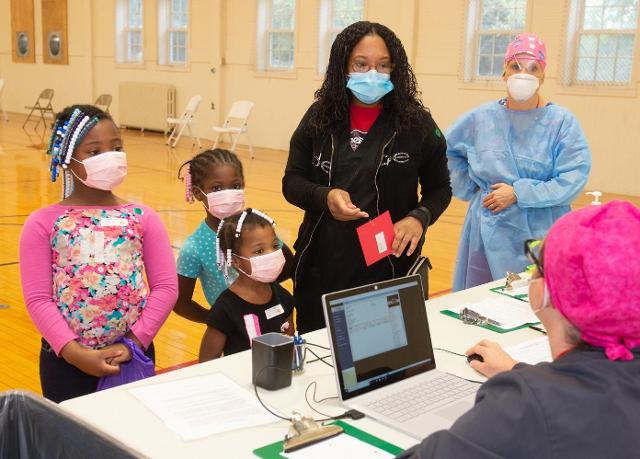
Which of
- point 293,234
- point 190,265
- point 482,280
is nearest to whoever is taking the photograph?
point 190,265

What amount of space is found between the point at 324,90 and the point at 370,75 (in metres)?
0.20

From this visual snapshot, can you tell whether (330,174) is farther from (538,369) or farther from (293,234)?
(293,234)

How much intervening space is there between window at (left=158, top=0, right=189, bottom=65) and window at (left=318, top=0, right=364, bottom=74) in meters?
3.47

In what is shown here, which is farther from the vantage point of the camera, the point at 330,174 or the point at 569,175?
the point at 569,175

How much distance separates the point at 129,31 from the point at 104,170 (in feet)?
47.5

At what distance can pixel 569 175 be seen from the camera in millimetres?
3090

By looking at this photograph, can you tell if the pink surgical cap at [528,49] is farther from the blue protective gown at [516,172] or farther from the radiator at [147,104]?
the radiator at [147,104]

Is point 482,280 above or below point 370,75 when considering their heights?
below

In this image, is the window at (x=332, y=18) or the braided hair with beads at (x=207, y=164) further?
the window at (x=332, y=18)

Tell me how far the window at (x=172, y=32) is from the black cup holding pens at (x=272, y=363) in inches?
524

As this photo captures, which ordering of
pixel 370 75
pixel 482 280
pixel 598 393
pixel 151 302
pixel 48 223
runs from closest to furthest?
pixel 598 393
pixel 48 223
pixel 151 302
pixel 370 75
pixel 482 280

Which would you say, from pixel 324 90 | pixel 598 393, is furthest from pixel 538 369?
pixel 324 90

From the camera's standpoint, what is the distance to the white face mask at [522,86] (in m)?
3.17

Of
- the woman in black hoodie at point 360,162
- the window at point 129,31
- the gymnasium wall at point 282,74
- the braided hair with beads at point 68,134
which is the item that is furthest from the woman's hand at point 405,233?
the window at point 129,31
